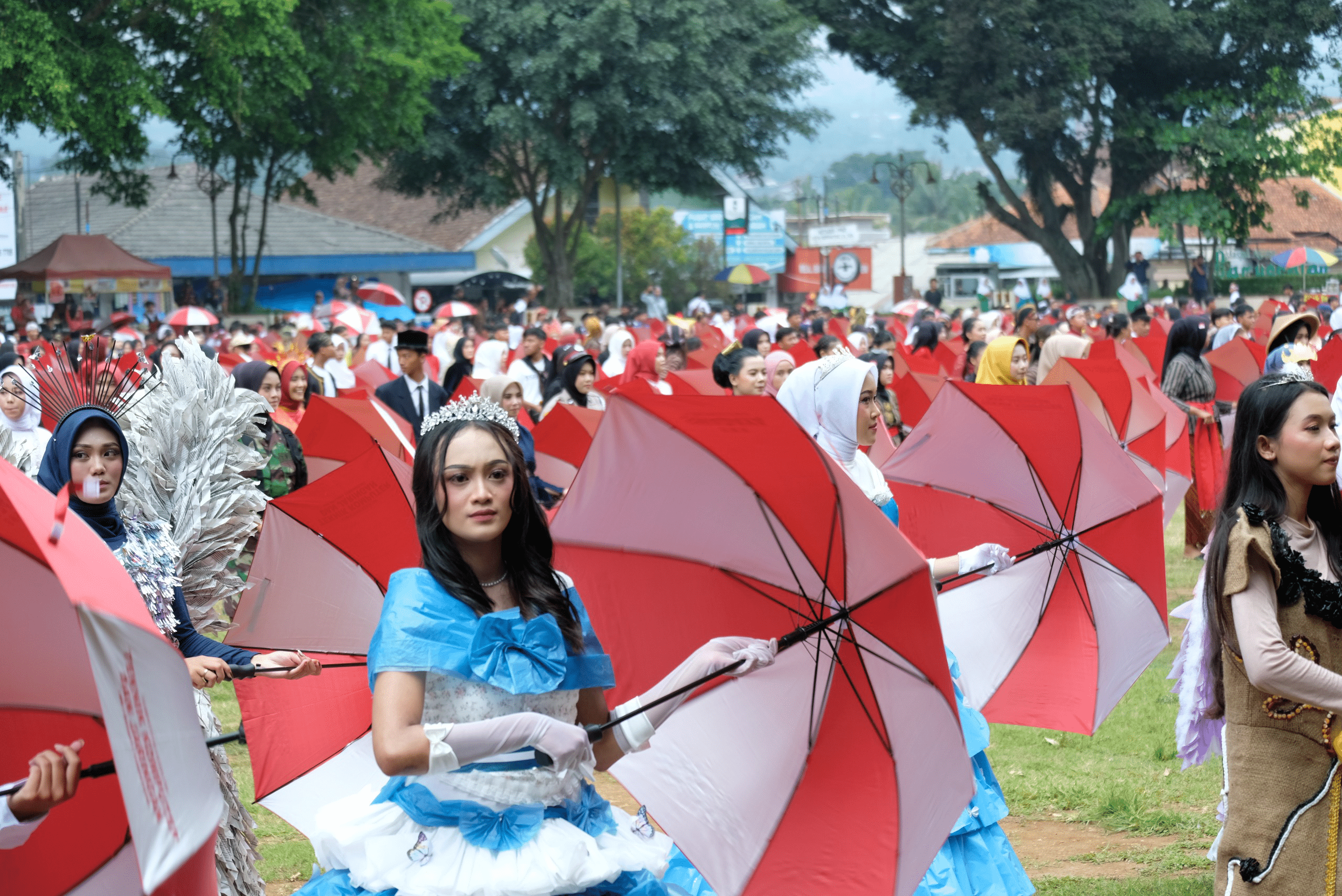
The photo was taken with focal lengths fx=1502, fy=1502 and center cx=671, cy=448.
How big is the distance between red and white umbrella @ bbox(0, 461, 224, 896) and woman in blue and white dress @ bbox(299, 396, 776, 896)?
1.16 feet

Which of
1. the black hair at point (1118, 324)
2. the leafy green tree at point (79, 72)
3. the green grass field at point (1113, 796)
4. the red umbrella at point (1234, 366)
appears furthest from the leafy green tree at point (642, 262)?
the green grass field at point (1113, 796)

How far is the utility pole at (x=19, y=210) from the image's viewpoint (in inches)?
1347

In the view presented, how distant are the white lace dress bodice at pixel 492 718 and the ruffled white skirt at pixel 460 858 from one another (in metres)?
0.07

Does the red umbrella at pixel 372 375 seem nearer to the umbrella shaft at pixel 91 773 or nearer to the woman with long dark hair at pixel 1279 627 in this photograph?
the woman with long dark hair at pixel 1279 627

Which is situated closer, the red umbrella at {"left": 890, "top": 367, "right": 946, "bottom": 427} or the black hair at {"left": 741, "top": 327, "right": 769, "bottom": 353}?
the red umbrella at {"left": 890, "top": 367, "right": 946, "bottom": 427}

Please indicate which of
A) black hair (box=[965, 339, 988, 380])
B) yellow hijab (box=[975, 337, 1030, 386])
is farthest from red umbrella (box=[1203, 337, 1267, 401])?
yellow hijab (box=[975, 337, 1030, 386])

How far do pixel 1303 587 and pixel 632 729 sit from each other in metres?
1.55

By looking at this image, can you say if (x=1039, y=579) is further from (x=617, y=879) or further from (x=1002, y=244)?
(x=1002, y=244)

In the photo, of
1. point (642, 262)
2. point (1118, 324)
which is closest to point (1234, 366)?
point (1118, 324)

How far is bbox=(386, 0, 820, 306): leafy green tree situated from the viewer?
37.6m

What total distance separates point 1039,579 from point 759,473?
175 centimetres

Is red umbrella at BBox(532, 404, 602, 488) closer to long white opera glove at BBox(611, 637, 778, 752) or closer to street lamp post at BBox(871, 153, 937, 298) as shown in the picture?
long white opera glove at BBox(611, 637, 778, 752)

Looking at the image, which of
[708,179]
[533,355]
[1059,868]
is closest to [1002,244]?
[708,179]

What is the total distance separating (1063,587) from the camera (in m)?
4.75
